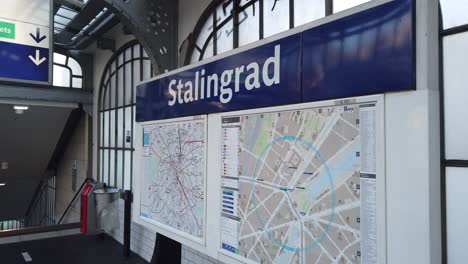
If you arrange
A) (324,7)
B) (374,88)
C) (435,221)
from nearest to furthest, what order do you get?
(435,221), (374,88), (324,7)

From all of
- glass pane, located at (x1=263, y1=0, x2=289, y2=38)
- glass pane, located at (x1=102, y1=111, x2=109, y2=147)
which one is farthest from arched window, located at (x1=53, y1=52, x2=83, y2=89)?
glass pane, located at (x1=263, y1=0, x2=289, y2=38)

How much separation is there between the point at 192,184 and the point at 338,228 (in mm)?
1056

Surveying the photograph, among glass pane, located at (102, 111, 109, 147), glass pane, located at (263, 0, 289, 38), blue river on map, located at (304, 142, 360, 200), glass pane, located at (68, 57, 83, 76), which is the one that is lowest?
blue river on map, located at (304, 142, 360, 200)

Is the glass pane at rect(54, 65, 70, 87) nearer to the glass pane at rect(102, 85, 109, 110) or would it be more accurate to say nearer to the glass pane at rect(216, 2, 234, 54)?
the glass pane at rect(102, 85, 109, 110)

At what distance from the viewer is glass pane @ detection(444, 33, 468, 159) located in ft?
5.82

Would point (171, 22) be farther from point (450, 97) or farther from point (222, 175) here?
point (450, 97)

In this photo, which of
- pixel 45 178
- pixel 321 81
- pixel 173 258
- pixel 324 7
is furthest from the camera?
pixel 45 178

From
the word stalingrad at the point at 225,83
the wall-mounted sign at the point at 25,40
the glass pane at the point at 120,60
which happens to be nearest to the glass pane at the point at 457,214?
the word stalingrad at the point at 225,83

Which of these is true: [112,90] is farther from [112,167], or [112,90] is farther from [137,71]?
[112,167]

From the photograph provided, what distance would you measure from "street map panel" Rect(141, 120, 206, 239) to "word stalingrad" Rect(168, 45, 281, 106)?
180mm

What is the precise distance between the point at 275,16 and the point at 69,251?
14.6 ft

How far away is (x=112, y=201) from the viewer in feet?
18.1

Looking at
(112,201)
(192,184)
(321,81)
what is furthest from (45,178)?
(321,81)

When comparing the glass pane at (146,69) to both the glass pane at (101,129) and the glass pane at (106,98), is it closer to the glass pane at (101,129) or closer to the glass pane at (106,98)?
the glass pane at (106,98)
